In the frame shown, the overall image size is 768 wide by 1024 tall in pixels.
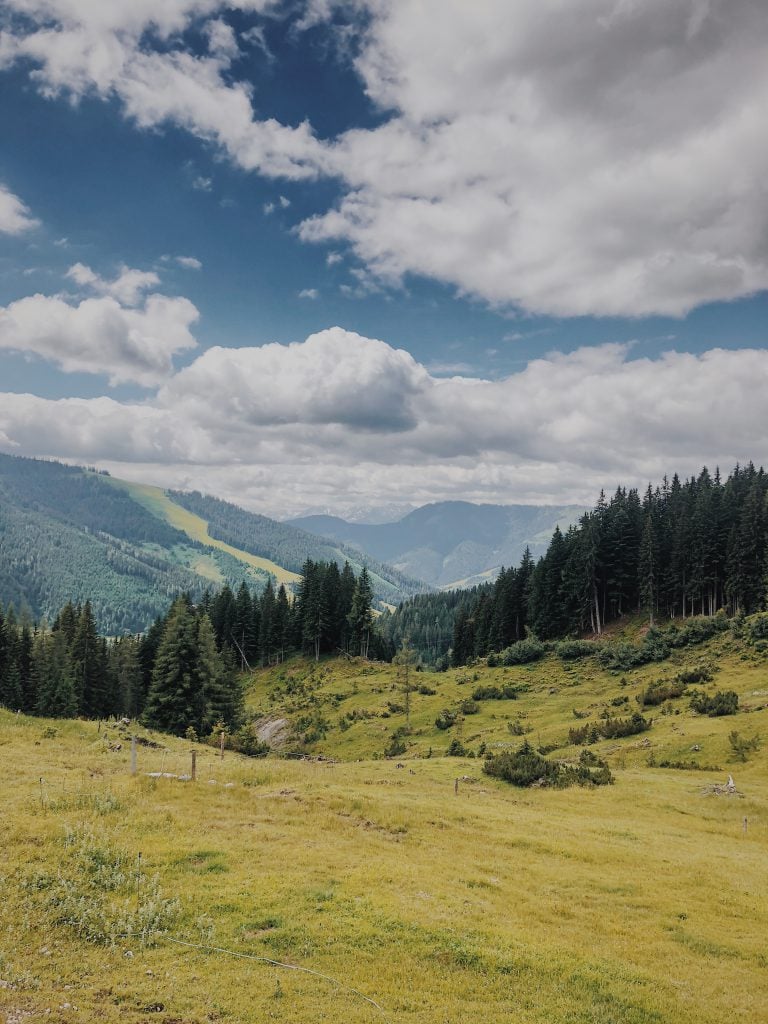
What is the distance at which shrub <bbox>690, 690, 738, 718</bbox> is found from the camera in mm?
43188

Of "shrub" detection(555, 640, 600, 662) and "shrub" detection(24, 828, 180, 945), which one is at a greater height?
"shrub" detection(24, 828, 180, 945)

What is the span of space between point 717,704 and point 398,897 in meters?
39.0

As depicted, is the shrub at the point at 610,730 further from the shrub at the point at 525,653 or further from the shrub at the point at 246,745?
the shrub at the point at 525,653

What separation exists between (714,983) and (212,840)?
540 inches

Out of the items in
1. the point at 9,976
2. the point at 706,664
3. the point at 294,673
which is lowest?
the point at 294,673

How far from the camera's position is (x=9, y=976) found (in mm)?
10609

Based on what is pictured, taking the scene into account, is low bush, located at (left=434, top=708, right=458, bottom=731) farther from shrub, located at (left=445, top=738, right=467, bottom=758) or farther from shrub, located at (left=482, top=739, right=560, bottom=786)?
shrub, located at (left=482, top=739, right=560, bottom=786)

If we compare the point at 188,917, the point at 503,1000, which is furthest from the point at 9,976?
the point at 503,1000

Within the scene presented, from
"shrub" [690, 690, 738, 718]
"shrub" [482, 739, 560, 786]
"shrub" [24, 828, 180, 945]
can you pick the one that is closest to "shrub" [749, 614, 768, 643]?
"shrub" [690, 690, 738, 718]

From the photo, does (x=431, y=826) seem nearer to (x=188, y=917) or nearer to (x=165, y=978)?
(x=188, y=917)

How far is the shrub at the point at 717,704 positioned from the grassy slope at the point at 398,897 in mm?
12401

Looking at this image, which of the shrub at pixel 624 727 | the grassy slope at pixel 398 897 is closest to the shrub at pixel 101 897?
the grassy slope at pixel 398 897

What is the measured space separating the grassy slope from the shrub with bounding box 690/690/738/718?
1240cm

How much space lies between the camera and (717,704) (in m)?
44.1
